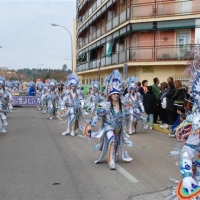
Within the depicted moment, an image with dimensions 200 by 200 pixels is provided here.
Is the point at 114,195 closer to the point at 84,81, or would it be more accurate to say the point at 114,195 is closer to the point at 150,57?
the point at 150,57

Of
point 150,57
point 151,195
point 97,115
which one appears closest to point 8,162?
point 97,115

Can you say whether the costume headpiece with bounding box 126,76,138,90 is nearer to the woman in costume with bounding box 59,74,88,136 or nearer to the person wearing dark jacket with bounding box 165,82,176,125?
the person wearing dark jacket with bounding box 165,82,176,125

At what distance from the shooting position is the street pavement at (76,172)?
5.87m

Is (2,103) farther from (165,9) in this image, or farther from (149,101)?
(165,9)

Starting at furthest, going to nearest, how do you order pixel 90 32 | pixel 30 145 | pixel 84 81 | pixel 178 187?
pixel 84 81 → pixel 90 32 → pixel 30 145 → pixel 178 187

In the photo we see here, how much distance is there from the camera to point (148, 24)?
26578 millimetres

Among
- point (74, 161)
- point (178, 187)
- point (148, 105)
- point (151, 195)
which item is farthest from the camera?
point (148, 105)

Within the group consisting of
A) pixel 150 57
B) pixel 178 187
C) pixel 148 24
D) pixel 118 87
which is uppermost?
pixel 148 24

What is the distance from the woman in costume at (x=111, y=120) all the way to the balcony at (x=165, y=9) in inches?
742

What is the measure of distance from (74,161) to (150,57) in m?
19.5

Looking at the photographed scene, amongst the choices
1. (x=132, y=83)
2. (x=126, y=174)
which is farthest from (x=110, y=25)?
(x=126, y=174)

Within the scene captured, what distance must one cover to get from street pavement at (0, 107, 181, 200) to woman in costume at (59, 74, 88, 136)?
115 cm

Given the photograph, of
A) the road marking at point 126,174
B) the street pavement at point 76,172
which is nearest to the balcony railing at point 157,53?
the street pavement at point 76,172

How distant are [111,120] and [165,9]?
1995cm
